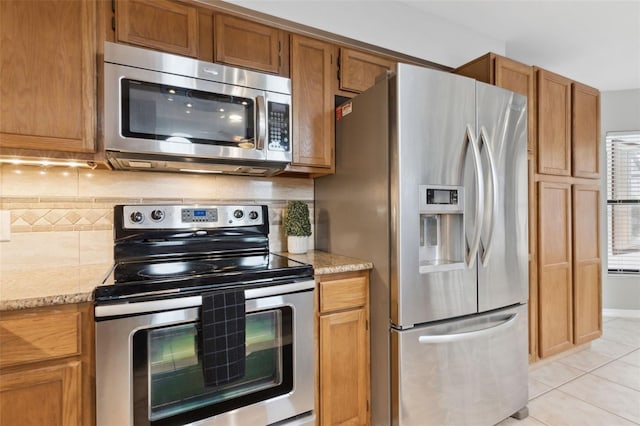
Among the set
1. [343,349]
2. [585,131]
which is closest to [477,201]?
[343,349]

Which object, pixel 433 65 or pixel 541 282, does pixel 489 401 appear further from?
pixel 433 65

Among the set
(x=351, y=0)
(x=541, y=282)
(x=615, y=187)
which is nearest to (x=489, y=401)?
(x=541, y=282)

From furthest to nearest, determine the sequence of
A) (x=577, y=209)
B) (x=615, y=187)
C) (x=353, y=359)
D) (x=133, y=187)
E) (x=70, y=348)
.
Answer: (x=615, y=187) < (x=577, y=209) < (x=133, y=187) < (x=353, y=359) < (x=70, y=348)

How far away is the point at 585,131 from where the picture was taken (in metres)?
2.62

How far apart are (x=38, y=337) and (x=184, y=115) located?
0.99 meters

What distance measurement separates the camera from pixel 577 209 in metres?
2.57

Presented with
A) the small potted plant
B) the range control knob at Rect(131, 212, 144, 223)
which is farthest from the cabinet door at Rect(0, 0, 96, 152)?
the small potted plant

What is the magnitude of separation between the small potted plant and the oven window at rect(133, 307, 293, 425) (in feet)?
1.92

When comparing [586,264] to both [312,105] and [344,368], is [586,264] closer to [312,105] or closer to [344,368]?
[344,368]

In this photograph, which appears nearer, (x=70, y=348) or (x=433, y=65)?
(x=70, y=348)

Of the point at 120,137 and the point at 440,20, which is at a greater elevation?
the point at 440,20

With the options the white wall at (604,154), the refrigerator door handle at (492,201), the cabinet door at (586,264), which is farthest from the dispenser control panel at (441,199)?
Answer: the white wall at (604,154)

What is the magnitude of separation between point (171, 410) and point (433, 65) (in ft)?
8.36

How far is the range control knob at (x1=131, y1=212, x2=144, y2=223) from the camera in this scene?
1501 millimetres
